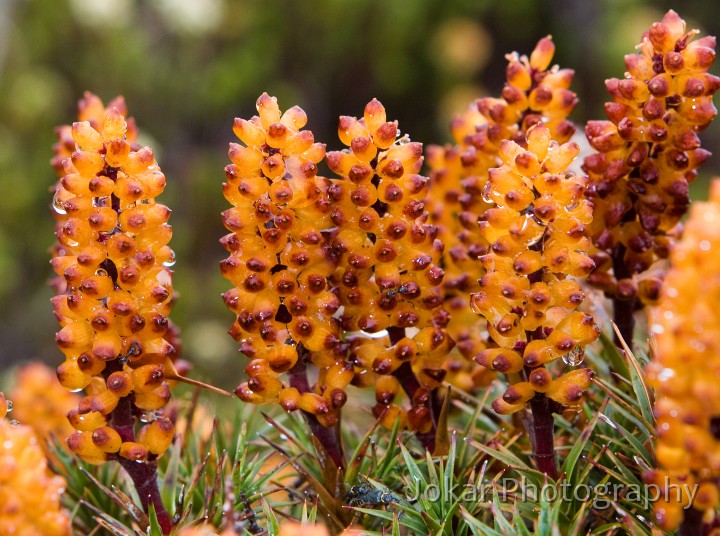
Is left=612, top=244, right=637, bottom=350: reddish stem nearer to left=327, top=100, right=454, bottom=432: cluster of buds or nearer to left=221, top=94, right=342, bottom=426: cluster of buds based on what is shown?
left=327, top=100, right=454, bottom=432: cluster of buds

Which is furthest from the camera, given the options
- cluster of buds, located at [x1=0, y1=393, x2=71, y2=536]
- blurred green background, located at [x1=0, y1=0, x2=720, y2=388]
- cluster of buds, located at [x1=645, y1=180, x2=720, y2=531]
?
blurred green background, located at [x1=0, y1=0, x2=720, y2=388]

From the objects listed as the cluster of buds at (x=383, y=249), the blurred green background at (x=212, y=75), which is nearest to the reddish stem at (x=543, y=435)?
the cluster of buds at (x=383, y=249)

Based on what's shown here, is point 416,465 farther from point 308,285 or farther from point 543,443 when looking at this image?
point 308,285

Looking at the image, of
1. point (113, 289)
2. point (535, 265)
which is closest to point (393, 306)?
point (535, 265)

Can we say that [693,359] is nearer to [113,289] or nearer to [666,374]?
[666,374]

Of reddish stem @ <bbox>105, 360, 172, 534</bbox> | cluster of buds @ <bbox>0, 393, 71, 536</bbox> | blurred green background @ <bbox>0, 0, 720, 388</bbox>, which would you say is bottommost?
cluster of buds @ <bbox>0, 393, 71, 536</bbox>

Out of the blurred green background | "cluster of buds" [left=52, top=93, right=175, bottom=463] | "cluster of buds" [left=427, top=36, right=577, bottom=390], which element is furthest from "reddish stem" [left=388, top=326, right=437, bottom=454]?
the blurred green background
